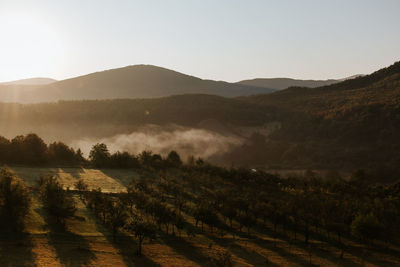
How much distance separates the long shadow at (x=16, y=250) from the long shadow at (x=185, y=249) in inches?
795

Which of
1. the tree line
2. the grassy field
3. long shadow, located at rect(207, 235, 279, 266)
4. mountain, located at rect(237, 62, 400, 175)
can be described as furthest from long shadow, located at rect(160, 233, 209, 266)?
mountain, located at rect(237, 62, 400, 175)

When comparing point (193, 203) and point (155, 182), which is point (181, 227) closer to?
point (193, 203)

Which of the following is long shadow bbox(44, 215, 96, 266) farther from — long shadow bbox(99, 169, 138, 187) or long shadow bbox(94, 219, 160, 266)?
long shadow bbox(99, 169, 138, 187)

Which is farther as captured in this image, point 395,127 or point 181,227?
point 395,127

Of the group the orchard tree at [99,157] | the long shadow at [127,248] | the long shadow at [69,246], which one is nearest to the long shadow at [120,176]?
the orchard tree at [99,157]

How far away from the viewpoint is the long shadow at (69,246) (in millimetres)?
44938

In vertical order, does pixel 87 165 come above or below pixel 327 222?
above

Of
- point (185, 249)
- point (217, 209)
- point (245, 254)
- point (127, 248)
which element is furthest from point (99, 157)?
point (245, 254)

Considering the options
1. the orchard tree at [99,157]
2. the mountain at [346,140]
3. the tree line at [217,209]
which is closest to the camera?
the tree line at [217,209]

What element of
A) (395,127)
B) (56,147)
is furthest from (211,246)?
(395,127)

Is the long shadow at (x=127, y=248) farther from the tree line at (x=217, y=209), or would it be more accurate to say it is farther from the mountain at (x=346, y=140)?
the mountain at (x=346, y=140)

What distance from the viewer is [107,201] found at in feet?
202

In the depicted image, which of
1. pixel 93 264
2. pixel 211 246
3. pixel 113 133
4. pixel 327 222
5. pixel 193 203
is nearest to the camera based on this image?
pixel 93 264

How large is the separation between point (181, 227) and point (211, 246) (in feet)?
22.3
